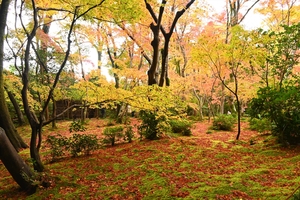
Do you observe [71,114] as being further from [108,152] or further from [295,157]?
[295,157]

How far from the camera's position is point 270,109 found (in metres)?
6.27

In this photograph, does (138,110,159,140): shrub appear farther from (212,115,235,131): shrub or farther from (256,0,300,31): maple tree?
(256,0,300,31): maple tree

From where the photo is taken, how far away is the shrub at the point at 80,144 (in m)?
6.74

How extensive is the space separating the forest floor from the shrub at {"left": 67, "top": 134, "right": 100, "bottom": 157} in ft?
0.85

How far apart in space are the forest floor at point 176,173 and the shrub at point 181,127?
1999 mm

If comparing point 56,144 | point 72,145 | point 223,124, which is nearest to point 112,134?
point 72,145

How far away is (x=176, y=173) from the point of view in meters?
4.89

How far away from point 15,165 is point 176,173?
3300mm

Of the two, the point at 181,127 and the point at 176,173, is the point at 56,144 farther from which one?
the point at 181,127

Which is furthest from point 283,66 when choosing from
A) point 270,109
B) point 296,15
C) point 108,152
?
point 296,15

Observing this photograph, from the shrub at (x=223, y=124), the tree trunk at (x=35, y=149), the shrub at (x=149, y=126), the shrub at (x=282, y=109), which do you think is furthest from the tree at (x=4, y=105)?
the shrub at (x=223, y=124)

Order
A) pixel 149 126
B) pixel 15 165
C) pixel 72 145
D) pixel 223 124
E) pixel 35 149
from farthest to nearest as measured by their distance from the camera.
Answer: pixel 223 124 → pixel 149 126 → pixel 72 145 → pixel 35 149 → pixel 15 165

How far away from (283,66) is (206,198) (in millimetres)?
5423

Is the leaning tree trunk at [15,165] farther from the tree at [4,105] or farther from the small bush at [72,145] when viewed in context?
the tree at [4,105]
